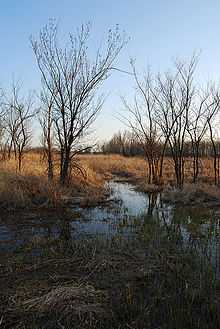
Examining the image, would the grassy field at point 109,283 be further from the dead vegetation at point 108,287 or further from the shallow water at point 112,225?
the shallow water at point 112,225

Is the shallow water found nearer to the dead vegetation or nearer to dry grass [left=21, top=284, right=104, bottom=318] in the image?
the dead vegetation

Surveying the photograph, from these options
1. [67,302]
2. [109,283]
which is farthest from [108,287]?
[67,302]

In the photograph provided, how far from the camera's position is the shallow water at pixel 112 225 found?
295 inches

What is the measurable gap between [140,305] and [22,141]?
20678 mm

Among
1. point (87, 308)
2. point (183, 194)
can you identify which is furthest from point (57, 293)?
point (183, 194)

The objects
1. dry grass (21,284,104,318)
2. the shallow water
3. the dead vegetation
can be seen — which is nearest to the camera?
the dead vegetation

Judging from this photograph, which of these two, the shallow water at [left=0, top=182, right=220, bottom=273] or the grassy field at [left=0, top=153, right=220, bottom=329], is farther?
the shallow water at [left=0, top=182, right=220, bottom=273]

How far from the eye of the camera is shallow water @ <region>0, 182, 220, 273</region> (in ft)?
24.6

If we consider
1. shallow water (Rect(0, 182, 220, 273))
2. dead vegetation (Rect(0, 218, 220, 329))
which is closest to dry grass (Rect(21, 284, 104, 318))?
dead vegetation (Rect(0, 218, 220, 329))

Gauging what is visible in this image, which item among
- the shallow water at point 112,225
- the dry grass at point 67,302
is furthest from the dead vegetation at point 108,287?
the shallow water at point 112,225

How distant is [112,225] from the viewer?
9.35m

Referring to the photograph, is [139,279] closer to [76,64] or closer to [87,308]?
[87,308]

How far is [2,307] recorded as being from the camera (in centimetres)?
424

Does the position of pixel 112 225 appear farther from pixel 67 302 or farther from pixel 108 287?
pixel 67 302
